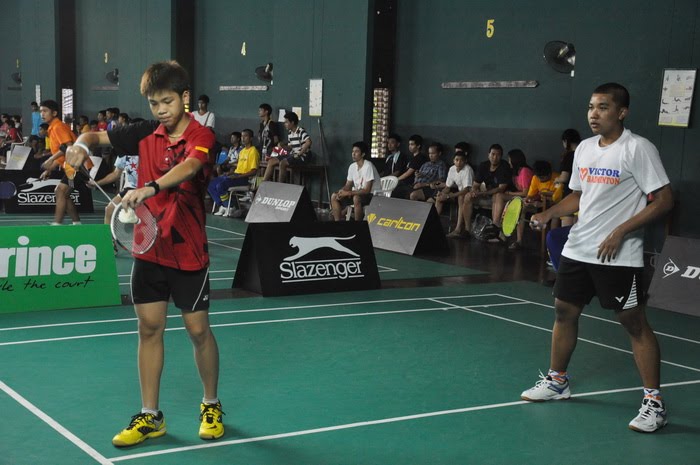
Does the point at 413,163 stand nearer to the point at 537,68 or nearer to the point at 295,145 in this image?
the point at 537,68

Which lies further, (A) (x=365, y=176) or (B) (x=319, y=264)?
(A) (x=365, y=176)

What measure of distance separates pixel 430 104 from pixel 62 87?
1515 cm

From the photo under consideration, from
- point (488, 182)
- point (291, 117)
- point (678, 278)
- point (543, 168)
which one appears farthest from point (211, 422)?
point (291, 117)

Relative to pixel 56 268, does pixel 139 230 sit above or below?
above

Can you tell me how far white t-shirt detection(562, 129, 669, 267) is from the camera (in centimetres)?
476

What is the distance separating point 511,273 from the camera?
Result: 10.4 meters

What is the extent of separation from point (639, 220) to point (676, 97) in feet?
23.2

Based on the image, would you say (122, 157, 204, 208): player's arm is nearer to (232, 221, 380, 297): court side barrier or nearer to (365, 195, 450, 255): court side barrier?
(232, 221, 380, 297): court side barrier

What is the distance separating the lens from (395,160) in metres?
14.9

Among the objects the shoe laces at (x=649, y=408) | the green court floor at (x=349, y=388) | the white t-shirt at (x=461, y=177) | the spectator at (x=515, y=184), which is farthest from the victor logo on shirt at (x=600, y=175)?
the white t-shirt at (x=461, y=177)

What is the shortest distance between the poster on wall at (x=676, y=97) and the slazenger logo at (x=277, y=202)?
535 centimetres

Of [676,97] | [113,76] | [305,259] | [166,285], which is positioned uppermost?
[113,76]

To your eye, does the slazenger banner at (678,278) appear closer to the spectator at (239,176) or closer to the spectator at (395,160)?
the spectator at (395,160)

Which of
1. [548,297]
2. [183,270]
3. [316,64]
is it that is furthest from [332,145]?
[183,270]
